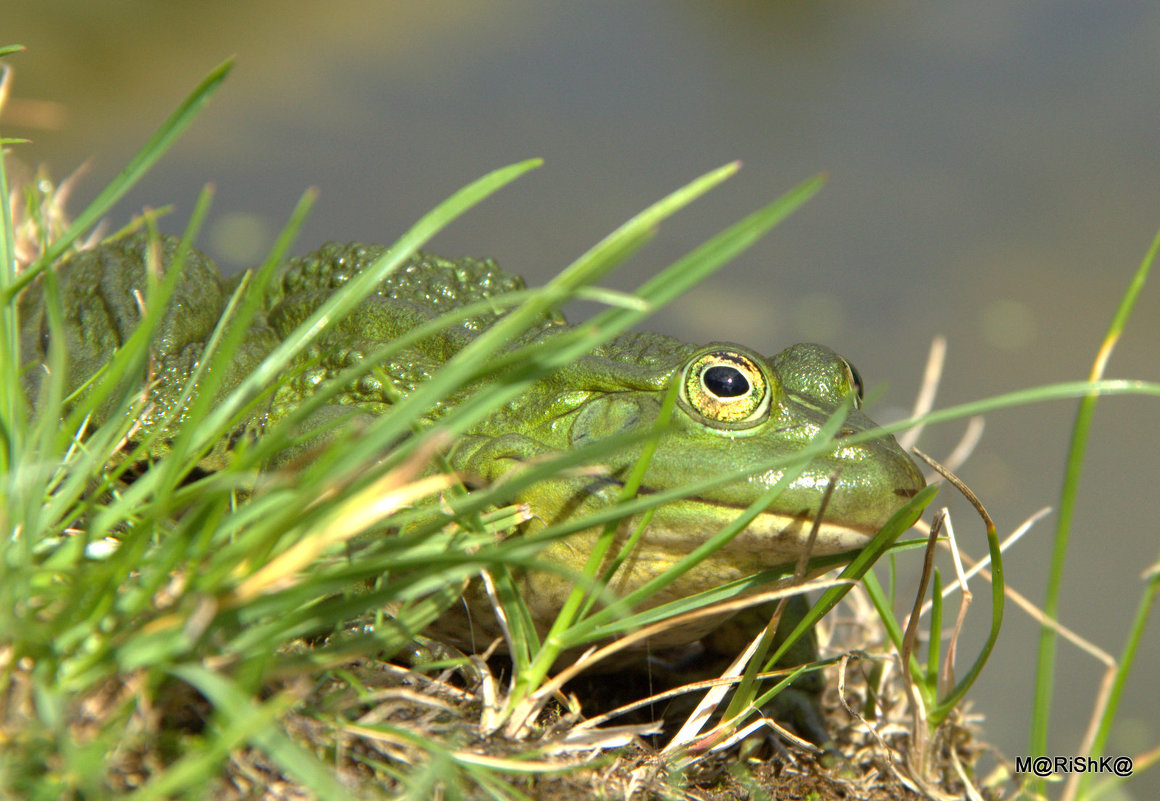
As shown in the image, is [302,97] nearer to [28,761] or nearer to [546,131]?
[546,131]

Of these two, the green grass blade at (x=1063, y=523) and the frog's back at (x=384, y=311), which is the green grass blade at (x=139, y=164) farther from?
the green grass blade at (x=1063, y=523)

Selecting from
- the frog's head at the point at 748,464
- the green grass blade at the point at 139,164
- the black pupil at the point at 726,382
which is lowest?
the green grass blade at the point at 139,164

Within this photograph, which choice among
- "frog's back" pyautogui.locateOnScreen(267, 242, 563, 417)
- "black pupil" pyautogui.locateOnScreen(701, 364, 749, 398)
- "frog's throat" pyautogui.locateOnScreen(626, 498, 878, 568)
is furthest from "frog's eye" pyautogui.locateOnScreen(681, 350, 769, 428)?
"frog's back" pyautogui.locateOnScreen(267, 242, 563, 417)

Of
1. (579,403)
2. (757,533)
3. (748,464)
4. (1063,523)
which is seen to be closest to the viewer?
(1063,523)

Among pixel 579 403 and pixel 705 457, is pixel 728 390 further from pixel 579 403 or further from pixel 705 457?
pixel 579 403

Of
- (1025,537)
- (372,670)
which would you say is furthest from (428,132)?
(372,670)

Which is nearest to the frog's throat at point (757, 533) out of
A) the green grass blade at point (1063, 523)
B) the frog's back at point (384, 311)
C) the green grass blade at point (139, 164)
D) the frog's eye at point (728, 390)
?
the frog's eye at point (728, 390)

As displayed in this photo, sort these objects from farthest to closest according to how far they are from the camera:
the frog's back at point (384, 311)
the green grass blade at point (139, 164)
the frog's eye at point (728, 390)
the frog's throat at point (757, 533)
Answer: the frog's back at point (384, 311) < the frog's eye at point (728, 390) < the frog's throat at point (757, 533) < the green grass blade at point (139, 164)

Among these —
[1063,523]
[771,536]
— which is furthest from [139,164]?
[1063,523]
